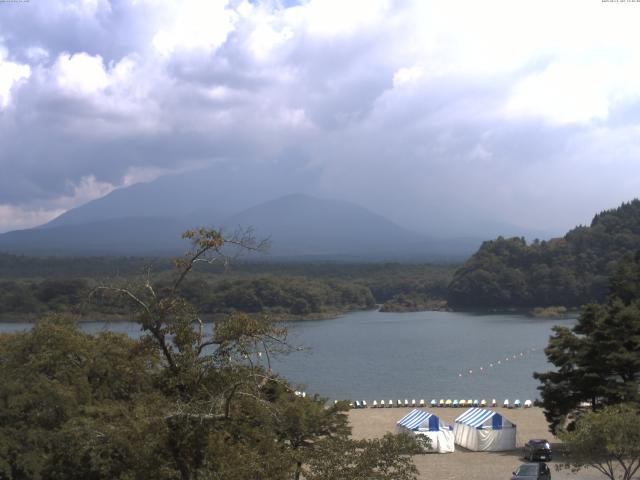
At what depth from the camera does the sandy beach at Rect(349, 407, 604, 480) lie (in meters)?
15.3

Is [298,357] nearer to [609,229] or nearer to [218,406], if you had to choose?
[218,406]

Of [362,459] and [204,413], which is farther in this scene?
[362,459]

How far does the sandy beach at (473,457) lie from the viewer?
1529 cm

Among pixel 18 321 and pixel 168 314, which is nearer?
pixel 168 314

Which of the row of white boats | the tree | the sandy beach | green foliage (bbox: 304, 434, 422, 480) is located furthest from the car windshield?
the row of white boats

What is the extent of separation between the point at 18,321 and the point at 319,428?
5322 cm

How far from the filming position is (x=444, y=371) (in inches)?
1471

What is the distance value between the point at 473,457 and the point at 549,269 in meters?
61.2

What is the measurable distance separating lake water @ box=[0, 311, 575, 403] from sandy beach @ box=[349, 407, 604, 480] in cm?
233

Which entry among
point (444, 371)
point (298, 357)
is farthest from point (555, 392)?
point (298, 357)

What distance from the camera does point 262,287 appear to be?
68.2 m

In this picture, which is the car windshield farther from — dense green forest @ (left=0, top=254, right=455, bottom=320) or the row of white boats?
dense green forest @ (left=0, top=254, right=455, bottom=320)

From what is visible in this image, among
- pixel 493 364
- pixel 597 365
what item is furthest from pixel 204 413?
pixel 493 364

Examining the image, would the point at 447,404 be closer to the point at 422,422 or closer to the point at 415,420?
the point at 415,420
